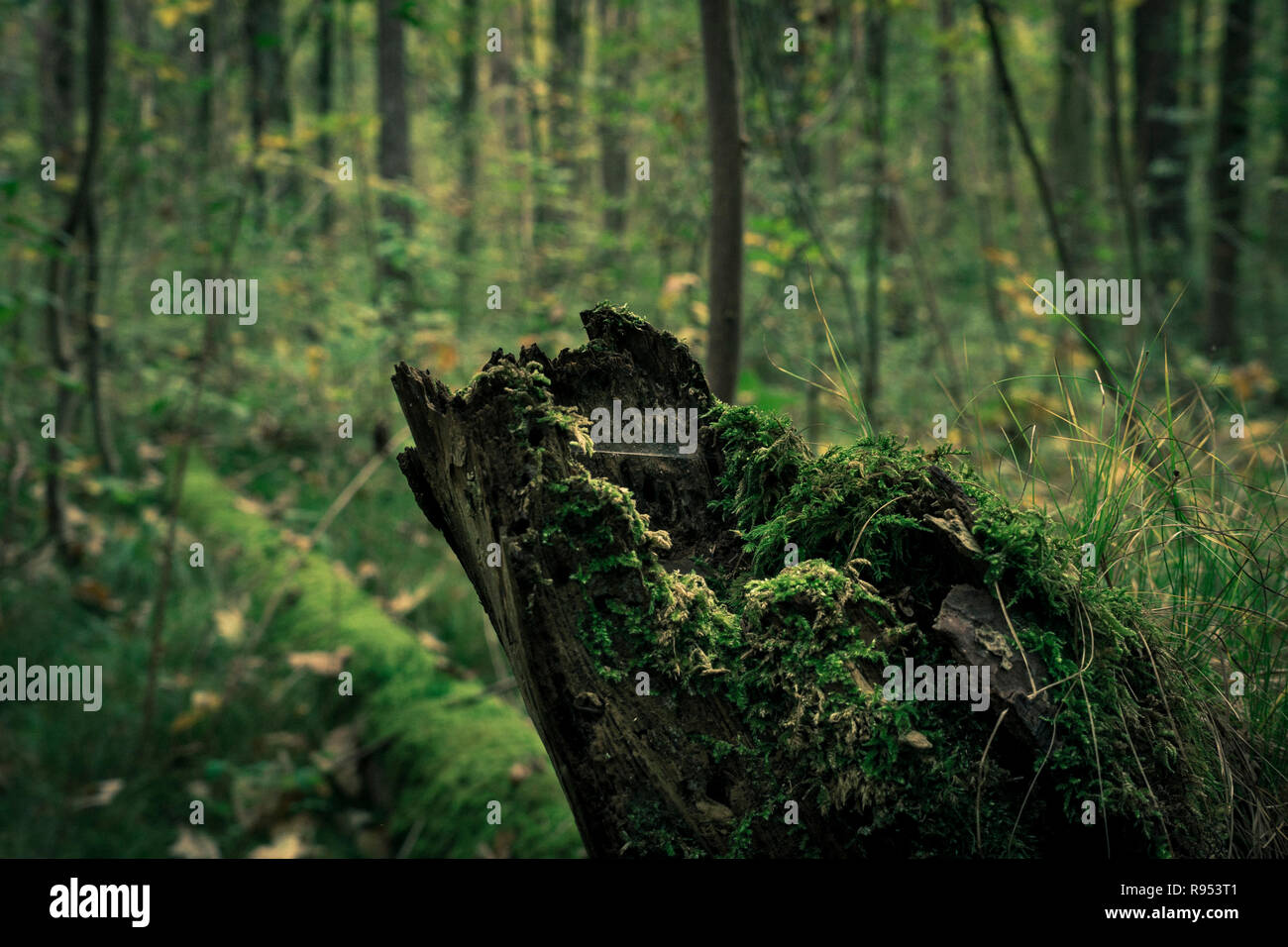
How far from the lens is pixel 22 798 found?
446 cm

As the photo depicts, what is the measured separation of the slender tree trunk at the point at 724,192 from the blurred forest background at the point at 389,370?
0.05 ft

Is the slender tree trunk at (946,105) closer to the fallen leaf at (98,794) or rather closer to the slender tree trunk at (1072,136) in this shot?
the slender tree trunk at (1072,136)

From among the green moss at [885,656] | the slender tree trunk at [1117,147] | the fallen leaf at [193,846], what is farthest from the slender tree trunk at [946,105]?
the fallen leaf at [193,846]

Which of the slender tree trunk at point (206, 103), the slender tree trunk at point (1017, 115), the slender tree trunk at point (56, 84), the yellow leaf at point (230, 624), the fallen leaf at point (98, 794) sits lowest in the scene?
the fallen leaf at point (98, 794)

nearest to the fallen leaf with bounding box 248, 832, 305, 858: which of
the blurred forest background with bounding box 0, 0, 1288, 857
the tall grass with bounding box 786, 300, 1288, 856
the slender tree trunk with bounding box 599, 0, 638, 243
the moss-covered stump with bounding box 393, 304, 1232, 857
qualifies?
the blurred forest background with bounding box 0, 0, 1288, 857

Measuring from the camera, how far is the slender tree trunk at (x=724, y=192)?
3.32 m

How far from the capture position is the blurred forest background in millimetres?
2707

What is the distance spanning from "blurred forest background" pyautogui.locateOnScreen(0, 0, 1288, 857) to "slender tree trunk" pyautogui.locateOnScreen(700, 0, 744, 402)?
2 cm

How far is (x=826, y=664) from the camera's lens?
1.54 m

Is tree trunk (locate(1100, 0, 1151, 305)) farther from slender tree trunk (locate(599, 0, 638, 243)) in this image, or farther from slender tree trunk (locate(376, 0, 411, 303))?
slender tree trunk (locate(376, 0, 411, 303))

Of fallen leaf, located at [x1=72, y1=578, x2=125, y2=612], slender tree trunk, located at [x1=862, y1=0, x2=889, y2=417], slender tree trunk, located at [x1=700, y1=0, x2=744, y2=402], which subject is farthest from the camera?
slender tree trunk, located at [x1=862, y1=0, x2=889, y2=417]

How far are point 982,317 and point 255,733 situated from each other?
11.8m
